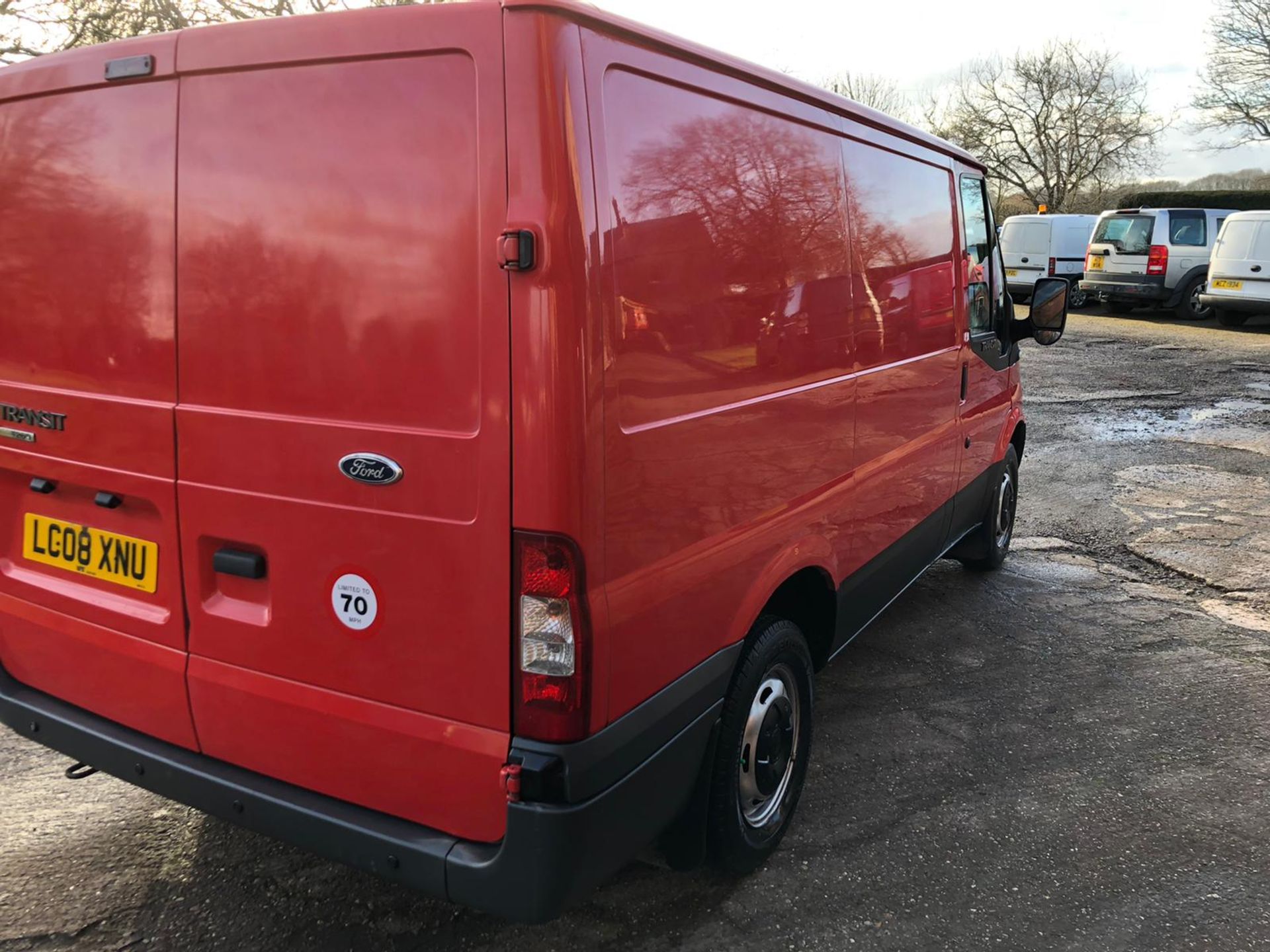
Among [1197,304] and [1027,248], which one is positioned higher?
[1027,248]

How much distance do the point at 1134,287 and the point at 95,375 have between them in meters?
19.0

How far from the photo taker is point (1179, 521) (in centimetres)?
647

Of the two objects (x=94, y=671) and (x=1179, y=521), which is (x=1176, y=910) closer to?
(x=94, y=671)

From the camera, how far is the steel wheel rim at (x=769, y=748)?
2760 mm

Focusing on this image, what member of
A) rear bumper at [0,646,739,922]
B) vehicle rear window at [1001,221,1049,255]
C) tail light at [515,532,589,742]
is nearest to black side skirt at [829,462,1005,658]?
rear bumper at [0,646,739,922]

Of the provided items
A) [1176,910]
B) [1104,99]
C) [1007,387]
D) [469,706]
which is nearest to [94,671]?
[469,706]

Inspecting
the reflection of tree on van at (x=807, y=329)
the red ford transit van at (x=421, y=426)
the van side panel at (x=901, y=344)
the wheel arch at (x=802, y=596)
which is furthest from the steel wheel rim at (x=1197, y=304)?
the red ford transit van at (x=421, y=426)

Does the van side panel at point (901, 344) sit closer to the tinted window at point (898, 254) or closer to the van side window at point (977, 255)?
the tinted window at point (898, 254)

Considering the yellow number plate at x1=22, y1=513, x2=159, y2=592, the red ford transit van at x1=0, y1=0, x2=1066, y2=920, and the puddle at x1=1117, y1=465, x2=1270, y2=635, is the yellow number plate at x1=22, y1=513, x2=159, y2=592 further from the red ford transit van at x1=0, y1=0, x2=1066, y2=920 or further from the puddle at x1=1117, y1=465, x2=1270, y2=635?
the puddle at x1=1117, y1=465, x2=1270, y2=635

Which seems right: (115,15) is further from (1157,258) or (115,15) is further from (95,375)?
(1157,258)

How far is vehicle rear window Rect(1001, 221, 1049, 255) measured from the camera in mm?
20250

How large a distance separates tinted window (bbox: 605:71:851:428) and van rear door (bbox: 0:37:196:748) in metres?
1.08

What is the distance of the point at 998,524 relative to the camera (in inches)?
214

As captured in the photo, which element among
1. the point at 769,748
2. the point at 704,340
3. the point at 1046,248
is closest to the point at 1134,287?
the point at 1046,248
